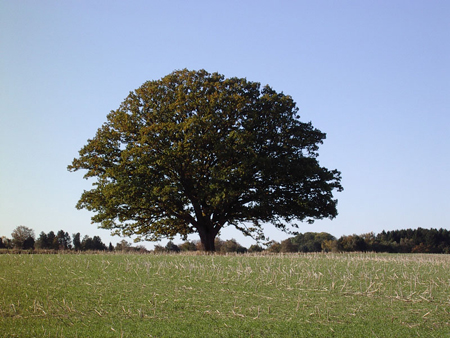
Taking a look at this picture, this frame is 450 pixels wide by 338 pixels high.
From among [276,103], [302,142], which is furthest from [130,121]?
[302,142]

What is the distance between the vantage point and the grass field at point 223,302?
25.2ft

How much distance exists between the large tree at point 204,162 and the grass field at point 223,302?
10.7 m

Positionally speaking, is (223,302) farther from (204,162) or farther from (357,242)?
(357,242)

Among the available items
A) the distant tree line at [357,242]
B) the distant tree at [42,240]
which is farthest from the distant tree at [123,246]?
the distant tree at [42,240]

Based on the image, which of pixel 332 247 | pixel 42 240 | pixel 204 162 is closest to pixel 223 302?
pixel 204 162

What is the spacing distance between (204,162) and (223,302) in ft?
55.2

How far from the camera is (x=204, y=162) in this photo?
25719 mm

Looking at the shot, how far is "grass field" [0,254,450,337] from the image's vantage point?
25.2 ft

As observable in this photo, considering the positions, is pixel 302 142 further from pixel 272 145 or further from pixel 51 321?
pixel 51 321

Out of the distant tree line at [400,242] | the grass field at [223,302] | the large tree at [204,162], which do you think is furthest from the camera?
the distant tree line at [400,242]

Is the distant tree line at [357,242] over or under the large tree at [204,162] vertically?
under

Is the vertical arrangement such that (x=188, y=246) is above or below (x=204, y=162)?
below

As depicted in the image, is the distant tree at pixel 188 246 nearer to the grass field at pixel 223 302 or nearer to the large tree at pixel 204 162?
the large tree at pixel 204 162

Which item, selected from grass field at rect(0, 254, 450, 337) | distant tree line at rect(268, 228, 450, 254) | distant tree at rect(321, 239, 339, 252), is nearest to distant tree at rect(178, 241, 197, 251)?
distant tree line at rect(268, 228, 450, 254)
